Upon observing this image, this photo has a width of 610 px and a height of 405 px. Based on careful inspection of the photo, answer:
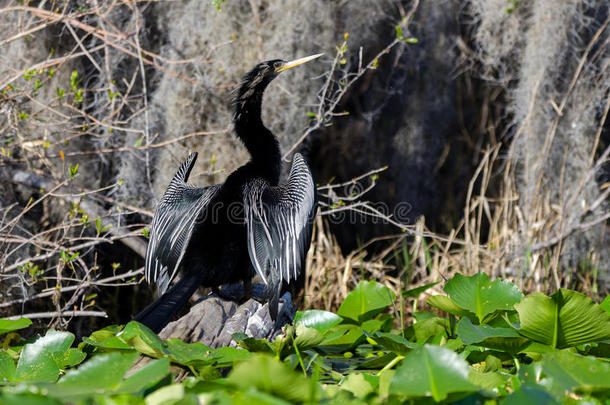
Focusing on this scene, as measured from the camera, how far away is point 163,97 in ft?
13.8

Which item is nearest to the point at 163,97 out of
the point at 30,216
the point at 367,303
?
the point at 30,216

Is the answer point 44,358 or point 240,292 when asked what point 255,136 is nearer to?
point 240,292

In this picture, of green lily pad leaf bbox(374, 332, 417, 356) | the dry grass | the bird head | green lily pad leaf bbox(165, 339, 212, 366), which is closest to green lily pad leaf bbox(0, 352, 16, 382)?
green lily pad leaf bbox(165, 339, 212, 366)

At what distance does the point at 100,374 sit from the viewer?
1354 millimetres

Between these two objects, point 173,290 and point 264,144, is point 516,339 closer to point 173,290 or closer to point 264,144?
point 173,290

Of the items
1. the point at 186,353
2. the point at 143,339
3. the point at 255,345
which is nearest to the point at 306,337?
the point at 255,345

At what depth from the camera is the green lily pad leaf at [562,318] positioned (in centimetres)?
169

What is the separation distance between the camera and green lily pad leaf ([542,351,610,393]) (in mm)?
1319

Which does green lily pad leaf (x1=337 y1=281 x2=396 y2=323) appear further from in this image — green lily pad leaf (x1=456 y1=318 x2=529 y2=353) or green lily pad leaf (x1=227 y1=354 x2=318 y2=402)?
green lily pad leaf (x1=227 y1=354 x2=318 y2=402)

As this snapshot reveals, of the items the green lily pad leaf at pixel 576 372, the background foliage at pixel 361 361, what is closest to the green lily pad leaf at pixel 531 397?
the background foliage at pixel 361 361

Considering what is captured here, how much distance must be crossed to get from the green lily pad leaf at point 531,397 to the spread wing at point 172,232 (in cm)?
177

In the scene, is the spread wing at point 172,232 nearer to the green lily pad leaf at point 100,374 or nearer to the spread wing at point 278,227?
the spread wing at point 278,227

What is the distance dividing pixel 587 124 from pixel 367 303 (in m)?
3.22

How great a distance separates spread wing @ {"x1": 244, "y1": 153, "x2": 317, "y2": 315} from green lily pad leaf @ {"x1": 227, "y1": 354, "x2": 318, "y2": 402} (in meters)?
1.35
